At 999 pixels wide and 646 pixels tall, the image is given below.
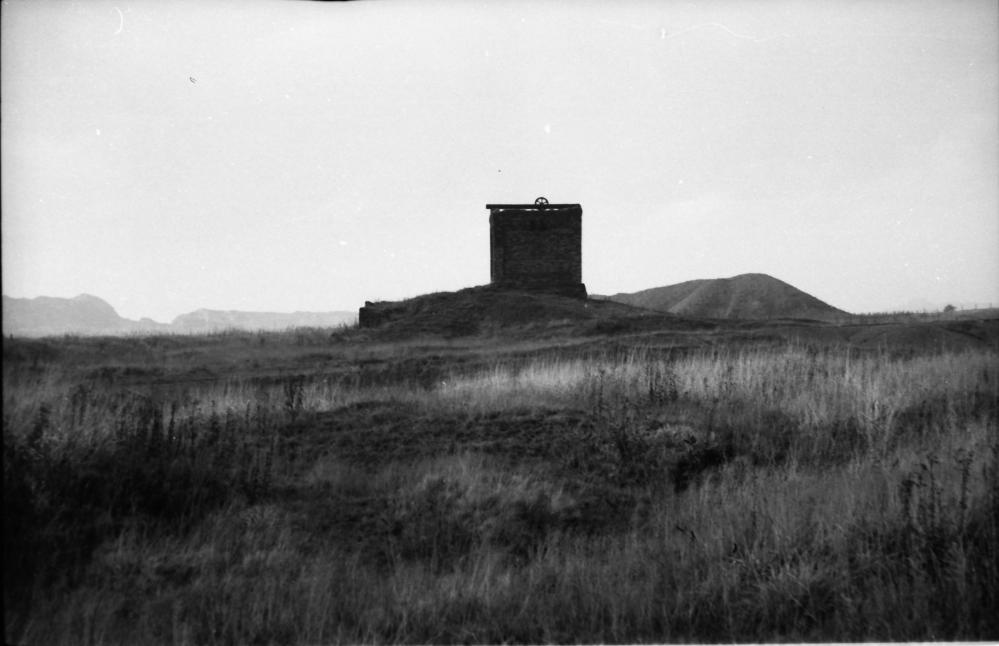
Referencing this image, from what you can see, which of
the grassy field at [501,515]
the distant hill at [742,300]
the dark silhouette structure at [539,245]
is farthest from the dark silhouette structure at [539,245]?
the grassy field at [501,515]

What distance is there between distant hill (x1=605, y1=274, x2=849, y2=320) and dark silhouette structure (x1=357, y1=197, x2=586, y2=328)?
5.61 m

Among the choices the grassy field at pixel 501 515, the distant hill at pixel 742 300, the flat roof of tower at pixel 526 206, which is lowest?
the grassy field at pixel 501 515

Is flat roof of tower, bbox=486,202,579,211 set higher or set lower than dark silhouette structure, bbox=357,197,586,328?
higher

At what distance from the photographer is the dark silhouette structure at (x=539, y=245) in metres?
21.0

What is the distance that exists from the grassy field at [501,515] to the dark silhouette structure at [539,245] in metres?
14.2

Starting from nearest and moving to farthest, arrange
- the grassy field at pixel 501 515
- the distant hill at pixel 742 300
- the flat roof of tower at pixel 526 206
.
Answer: the grassy field at pixel 501 515
the flat roof of tower at pixel 526 206
the distant hill at pixel 742 300

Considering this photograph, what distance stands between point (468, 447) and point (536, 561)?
1.99 metres

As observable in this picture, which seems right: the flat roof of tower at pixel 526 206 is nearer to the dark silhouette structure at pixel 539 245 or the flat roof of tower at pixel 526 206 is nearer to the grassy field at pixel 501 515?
the dark silhouette structure at pixel 539 245

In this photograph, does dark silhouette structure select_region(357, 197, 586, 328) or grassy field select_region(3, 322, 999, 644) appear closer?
grassy field select_region(3, 322, 999, 644)

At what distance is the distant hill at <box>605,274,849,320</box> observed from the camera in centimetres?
2694

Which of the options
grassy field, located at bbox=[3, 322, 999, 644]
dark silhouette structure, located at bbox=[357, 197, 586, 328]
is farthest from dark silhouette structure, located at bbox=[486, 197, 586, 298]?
grassy field, located at bbox=[3, 322, 999, 644]

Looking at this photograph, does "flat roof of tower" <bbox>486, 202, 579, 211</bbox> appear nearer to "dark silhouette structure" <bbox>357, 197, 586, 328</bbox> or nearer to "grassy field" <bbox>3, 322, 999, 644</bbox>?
"dark silhouette structure" <bbox>357, 197, 586, 328</bbox>

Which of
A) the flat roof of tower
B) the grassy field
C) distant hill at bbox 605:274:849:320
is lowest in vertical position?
the grassy field

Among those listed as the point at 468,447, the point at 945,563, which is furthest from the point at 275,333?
the point at 945,563
